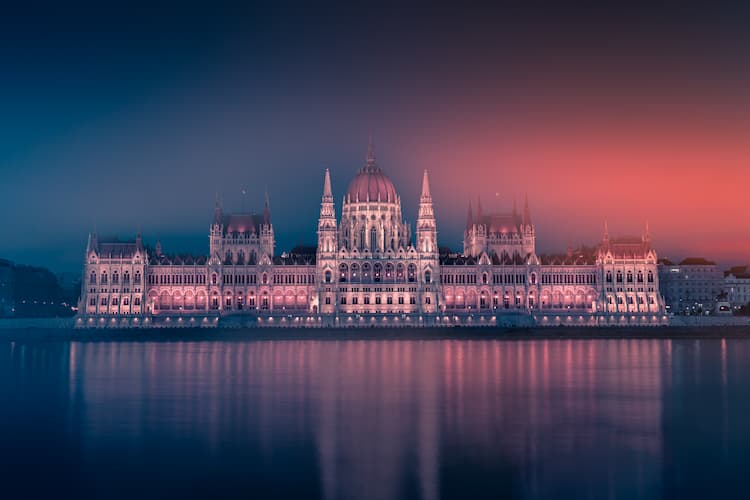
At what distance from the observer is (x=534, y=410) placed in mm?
53125

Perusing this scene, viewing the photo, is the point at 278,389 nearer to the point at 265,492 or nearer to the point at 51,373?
the point at 51,373

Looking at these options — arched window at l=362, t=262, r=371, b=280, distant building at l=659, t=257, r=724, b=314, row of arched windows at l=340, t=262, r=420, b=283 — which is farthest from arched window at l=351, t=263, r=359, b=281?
distant building at l=659, t=257, r=724, b=314

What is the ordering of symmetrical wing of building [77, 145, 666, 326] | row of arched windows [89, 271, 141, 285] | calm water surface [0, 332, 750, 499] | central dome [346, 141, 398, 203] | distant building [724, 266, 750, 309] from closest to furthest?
calm water surface [0, 332, 750, 499] → symmetrical wing of building [77, 145, 666, 326] → row of arched windows [89, 271, 141, 285] → central dome [346, 141, 398, 203] → distant building [724, 266, 750, 309]

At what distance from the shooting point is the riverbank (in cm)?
11781

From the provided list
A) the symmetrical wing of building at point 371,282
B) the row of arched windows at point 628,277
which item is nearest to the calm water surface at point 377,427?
the symmetrical wing of building at point 371,282

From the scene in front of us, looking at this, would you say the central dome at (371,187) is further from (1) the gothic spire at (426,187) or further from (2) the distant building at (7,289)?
(2) the distant building at (7,289)

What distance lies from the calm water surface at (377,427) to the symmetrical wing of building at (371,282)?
49594mm

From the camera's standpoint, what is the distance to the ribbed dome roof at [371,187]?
478 ft

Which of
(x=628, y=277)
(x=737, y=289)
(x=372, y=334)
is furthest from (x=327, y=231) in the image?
(x=737, y=289)

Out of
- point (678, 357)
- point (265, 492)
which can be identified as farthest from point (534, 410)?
point (678, 357)

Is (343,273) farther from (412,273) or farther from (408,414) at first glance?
(408,414)

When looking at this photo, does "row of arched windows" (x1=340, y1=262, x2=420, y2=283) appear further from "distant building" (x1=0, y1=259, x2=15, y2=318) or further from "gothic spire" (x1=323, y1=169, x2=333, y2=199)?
"distant building" (x1=0, y1=259, x2=15, y2=318)

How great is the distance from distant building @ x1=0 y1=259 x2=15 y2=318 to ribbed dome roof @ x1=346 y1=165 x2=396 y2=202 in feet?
244

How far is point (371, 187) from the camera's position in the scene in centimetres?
14662
